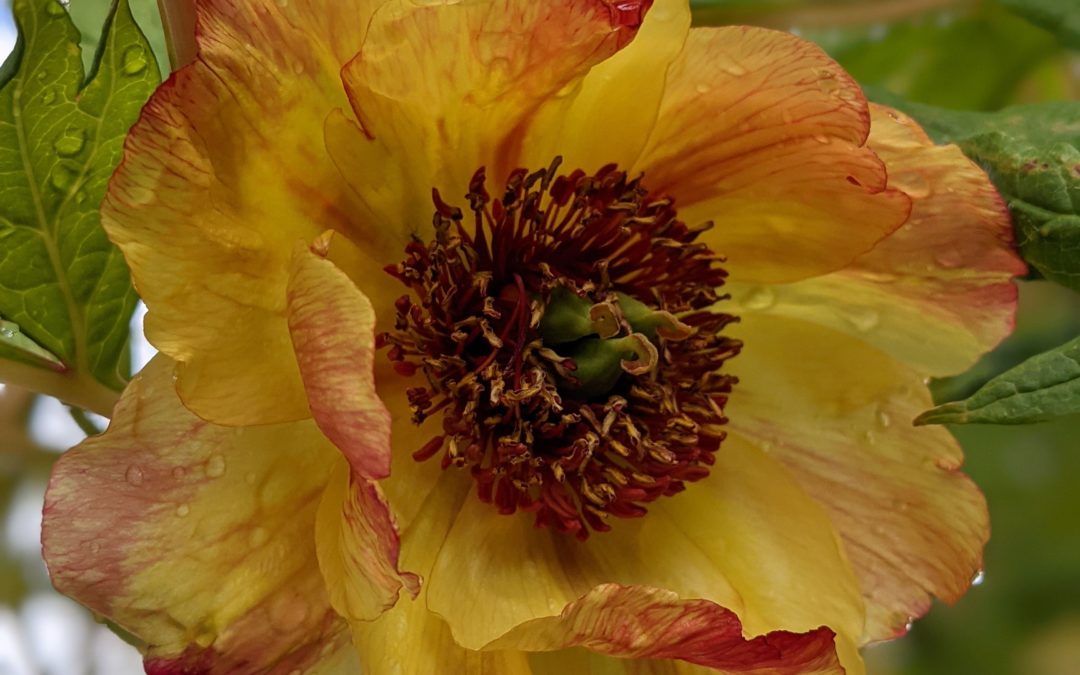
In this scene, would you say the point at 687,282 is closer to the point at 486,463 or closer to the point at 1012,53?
the point at 486,463

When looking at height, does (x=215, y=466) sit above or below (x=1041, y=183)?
above

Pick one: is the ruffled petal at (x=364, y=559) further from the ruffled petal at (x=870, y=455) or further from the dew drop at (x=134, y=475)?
the ruffled petal at (x=870, y=455)

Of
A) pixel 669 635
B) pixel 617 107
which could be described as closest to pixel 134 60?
pixel 617 107

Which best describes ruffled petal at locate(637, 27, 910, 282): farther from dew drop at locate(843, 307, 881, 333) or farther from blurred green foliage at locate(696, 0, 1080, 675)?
blurred green foliage at locate(696, 0, 1080, 675)

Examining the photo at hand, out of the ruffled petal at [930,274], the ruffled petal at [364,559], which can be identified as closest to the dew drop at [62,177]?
the ruffled petal at [364,559]

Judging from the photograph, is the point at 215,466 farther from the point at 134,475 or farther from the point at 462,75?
the point at 462,75

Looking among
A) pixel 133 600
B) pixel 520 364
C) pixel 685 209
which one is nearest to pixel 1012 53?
pixel 685 209
